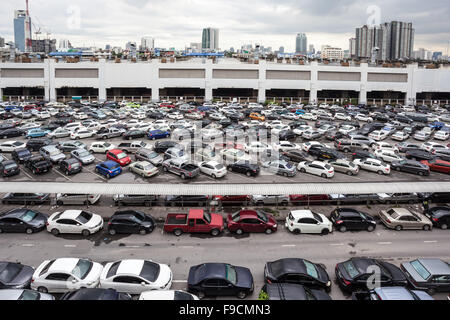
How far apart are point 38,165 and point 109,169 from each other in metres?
6.07

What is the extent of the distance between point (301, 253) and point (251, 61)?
58.0 meters

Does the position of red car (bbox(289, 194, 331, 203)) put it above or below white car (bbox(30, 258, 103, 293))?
above

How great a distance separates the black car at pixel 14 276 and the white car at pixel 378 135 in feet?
121

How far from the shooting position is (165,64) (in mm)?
66312

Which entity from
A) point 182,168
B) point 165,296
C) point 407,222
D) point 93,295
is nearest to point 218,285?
point 165,296

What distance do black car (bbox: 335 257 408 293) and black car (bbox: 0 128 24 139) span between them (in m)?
38.8

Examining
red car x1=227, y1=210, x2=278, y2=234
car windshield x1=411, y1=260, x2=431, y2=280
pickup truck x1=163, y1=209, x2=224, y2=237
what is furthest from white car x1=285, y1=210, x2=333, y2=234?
car windshield x1=411, y1=260, x2=431, y2=280

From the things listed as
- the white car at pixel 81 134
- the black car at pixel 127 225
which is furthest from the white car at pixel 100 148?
the black car at pixel 127 225

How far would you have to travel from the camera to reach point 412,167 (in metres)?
28.9

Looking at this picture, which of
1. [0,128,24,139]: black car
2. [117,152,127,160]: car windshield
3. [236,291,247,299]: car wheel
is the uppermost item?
[0,128,24,139]: black car

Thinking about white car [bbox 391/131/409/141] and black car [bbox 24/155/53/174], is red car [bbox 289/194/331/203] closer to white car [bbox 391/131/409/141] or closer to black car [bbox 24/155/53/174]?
black car [bbox 24/155/53/174]

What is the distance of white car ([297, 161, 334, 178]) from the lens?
2719 centimetres

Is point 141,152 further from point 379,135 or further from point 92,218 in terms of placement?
point 379,135

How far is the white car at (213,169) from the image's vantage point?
2678cm
